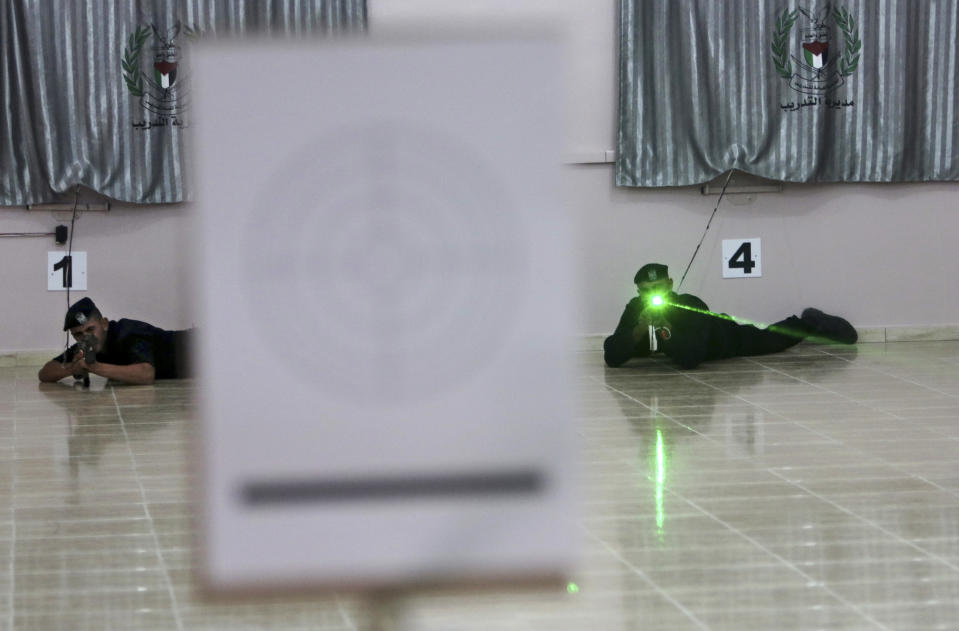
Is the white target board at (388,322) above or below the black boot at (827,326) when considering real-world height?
above

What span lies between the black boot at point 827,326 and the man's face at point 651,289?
102cm

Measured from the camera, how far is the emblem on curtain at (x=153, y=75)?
6664 mm

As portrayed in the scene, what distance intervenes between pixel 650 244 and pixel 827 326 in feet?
3.58

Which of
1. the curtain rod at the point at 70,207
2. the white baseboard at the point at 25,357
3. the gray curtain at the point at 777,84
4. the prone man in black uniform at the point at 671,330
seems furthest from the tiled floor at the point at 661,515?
the gray curtain at the point at 777,84

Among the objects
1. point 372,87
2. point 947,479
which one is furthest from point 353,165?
point 947,479

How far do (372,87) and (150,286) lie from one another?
623 cm

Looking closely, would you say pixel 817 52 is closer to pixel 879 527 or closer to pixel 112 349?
pixel 112 349

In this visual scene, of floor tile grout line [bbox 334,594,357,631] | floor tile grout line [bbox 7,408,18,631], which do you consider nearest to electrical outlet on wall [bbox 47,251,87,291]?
floor tile grout line [bbox 7,408,18,631]

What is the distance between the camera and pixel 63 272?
22.4 feet

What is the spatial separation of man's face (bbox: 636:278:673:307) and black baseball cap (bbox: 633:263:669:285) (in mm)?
16

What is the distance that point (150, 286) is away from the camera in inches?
273

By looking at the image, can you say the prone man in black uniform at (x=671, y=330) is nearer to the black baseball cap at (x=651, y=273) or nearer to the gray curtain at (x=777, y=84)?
the black baseball cap at (x=651, y=273)

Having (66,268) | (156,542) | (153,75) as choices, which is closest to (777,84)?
(153,75)

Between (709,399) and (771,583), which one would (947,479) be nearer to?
(771,583)
